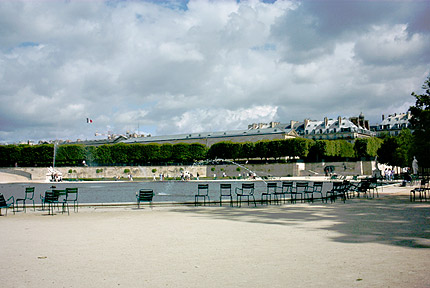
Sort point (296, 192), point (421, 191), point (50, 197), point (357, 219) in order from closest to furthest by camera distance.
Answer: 1. point (357, 219)
2. point (50, 197)
3. point (296, 192)
4. point (421, 191)

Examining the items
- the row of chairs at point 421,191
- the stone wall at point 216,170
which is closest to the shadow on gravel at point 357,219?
the row of chairs at point 421,191

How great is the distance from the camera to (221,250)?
24.7 feet

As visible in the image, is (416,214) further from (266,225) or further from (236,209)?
(236,209)

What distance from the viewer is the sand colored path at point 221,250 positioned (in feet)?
18.3

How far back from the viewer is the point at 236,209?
15.0m

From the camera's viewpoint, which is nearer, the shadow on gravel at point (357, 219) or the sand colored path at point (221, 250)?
the sand colored path at point (221, 250)

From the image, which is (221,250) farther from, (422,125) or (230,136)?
(230,136)

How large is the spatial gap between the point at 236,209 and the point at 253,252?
25.3 feet

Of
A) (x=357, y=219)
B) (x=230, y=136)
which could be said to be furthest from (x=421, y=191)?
(x=230, y=136)

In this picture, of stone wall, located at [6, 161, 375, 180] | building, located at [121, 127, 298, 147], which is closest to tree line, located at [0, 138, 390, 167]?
stone wall, located at [6, 161, 375, 180]

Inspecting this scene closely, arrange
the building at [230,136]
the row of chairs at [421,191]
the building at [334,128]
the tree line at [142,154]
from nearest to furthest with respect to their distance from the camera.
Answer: the row of chairs at [421,191], the tree line at [142,154], the building at [334,128], the building at [230,136]

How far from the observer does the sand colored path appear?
219 inches

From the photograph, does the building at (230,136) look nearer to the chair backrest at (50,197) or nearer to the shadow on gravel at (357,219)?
the shadow on gravel at (357,219)

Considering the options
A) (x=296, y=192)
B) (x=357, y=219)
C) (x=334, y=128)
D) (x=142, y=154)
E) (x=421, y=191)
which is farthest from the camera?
(x=334, y=128)
